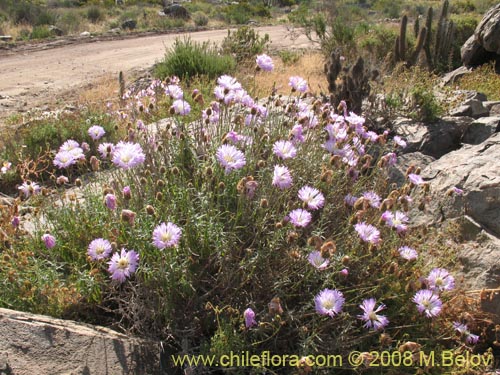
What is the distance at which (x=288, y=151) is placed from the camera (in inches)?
122

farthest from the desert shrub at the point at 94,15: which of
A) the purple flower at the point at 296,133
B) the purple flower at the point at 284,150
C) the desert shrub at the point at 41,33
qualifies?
the purple flower at the point at 284,150

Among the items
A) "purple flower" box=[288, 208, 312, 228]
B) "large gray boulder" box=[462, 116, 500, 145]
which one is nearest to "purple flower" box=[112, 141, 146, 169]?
"purple flower" box=[288, 208, 312, 228]

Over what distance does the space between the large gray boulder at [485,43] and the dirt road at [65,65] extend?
6589 millimetres

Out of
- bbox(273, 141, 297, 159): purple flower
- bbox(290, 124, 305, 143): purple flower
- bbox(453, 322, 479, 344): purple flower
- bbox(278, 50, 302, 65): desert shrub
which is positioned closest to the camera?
bbox(453, 322, 479, 344): purple flower

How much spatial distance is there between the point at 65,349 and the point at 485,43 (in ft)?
33.6

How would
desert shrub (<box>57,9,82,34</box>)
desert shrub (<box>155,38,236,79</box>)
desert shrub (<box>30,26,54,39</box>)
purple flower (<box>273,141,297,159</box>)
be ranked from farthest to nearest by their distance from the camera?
desert shrub (<box>57,9,82,34</box>), desert shrub (<box>30,26,54,39</box>), desert shrub (<box>155,38,236,79</box>), purple flower (<box>273,141,297,159</box>)

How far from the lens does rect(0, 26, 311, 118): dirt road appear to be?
33.6 feet

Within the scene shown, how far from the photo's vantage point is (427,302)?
2.65 m

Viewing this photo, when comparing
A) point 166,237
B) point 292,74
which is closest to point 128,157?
point 166,237

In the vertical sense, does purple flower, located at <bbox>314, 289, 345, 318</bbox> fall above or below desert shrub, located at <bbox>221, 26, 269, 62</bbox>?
below

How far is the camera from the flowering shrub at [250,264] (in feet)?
8.54

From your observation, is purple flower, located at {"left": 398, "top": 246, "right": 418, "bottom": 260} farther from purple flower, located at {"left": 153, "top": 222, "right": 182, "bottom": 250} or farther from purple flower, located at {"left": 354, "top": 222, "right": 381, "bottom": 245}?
purple flower, located at {"left": 153, "top": 222, "right": 182, "bottom": 250}

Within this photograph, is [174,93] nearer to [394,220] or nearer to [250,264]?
[250,264]

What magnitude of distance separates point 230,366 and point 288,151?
4.56ft
